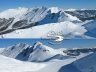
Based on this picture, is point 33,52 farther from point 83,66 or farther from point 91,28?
point 91,28

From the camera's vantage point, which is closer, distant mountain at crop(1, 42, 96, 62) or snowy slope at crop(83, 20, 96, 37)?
distant mountain at crop(1, 42, 96, 62)

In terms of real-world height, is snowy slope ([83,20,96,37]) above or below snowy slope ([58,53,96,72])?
below

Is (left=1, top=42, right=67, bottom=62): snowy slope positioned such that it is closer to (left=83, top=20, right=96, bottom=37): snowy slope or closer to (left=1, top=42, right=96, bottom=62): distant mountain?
(left=1, top=42, right=96, bottom=62): distant mountain

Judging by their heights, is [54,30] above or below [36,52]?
below

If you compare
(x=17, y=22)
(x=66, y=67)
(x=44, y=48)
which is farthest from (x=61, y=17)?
(x=66, y=67)

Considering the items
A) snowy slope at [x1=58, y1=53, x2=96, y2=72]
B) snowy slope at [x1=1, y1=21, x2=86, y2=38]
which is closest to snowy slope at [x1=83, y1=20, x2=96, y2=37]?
snowy slope at [x1=1, y1=21, x2=86, y2=38]

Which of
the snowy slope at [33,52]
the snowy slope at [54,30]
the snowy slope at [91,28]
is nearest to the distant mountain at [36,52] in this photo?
the snowy slope at [33,52]

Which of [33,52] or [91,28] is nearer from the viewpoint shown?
[33,52]

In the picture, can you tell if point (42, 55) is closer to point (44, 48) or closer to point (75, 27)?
point (44, 48)

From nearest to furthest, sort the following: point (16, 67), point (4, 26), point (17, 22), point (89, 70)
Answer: point (89, 70)
point (16, 67)
point (4, 26)
point (17, 22)

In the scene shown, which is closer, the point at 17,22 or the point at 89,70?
the point at 89,70

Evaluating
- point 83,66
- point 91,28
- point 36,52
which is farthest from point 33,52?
point 91,28
